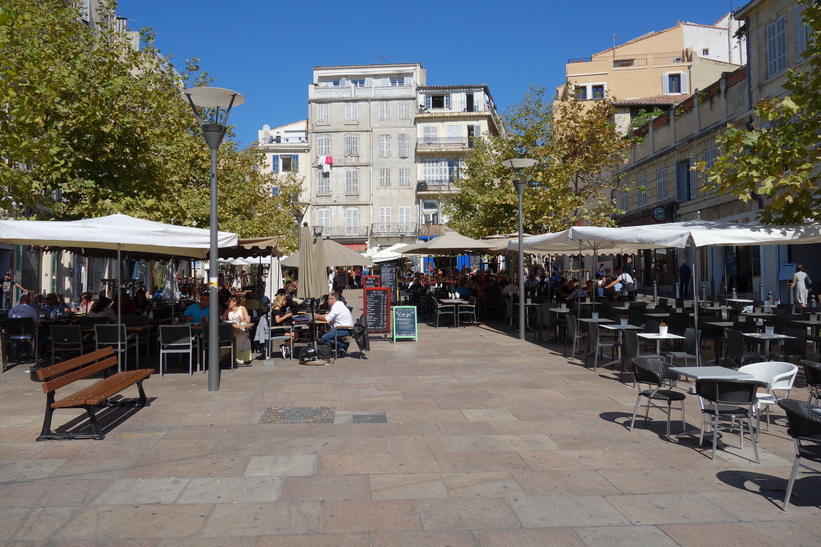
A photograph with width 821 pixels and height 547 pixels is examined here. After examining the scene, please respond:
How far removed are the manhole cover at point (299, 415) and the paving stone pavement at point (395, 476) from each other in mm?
111

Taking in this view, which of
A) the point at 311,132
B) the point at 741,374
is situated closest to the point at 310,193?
the point at 311,132

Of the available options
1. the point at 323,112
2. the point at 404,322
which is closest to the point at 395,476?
the point at 404,322

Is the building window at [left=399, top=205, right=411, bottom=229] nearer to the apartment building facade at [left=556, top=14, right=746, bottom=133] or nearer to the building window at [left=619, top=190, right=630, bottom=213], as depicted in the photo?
the apartment building facade at [left=556, top=14, right=746, bottom=133]

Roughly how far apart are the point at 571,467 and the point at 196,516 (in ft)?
9.45

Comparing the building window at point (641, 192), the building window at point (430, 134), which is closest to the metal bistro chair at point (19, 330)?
the building window at point (641, 192)

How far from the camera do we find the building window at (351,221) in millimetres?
53000

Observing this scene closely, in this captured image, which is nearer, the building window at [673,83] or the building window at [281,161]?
the building window at [673,83]

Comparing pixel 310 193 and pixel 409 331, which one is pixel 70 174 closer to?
pixel 409 331

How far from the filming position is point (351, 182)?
53.2 m

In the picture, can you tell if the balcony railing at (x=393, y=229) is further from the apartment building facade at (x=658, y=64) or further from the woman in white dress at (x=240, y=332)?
the woman in white dress at (x=240, y=332)

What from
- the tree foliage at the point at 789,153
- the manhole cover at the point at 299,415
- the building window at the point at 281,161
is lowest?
the manhole cover at the point at 299,415

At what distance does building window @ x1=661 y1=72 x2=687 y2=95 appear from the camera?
1746 inches

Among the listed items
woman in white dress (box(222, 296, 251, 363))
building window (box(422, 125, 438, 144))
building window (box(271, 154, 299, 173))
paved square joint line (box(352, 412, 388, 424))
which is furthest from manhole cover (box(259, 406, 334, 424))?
building window (box(271, 154, 299, 173))

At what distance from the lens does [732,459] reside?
18.9 feet
